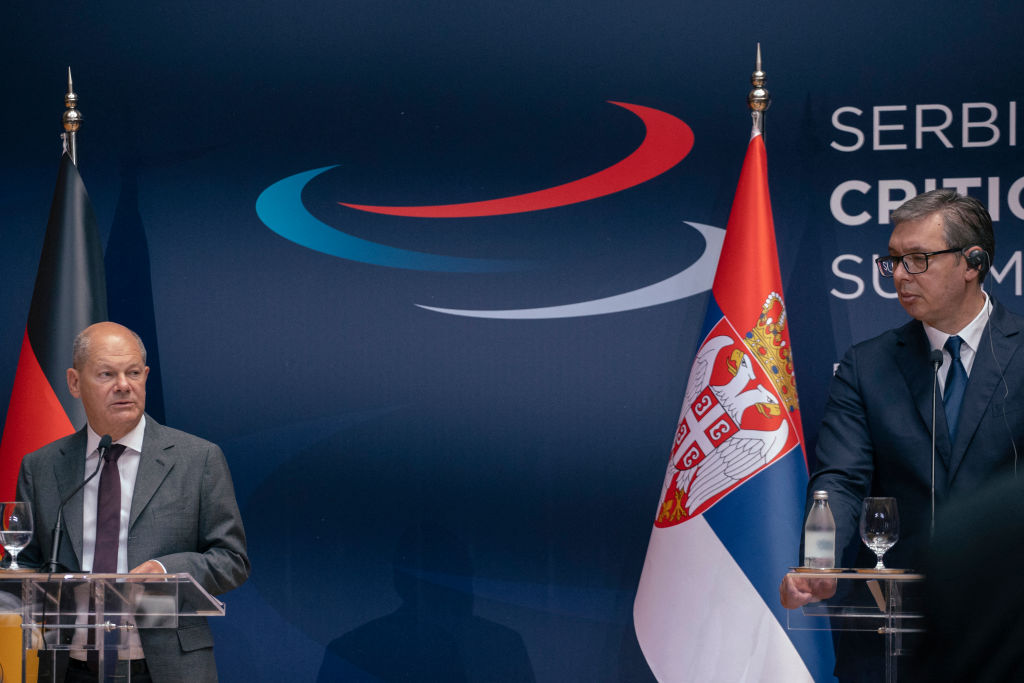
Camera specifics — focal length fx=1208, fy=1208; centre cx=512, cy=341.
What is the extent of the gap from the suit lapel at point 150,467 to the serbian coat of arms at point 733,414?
180 cm

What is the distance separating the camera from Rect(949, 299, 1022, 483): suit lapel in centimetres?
339

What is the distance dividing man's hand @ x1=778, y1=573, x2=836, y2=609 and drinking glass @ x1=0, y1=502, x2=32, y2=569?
74.5 inches

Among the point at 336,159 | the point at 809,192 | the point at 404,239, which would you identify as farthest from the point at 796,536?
the point at 336,159

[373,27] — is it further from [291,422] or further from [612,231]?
[291,422]

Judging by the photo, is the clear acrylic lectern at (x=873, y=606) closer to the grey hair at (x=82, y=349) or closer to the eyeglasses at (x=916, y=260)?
the eyeglasses at (x=916, y=260)

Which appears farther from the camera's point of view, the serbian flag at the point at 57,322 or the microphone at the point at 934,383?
the serbian flag at the point at 57,322

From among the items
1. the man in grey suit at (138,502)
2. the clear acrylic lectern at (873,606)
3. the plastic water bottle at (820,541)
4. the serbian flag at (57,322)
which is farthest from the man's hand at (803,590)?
the serbian flag at (57,322)

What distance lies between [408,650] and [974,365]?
2.51 meters

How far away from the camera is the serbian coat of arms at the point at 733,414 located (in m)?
4.12

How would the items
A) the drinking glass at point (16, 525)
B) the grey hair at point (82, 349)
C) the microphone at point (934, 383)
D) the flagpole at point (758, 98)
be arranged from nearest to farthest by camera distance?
the drinking glass at point (16, 525), the microphone at point (934, 383), the grey hair at point (82, 349), the flagpole at point (758, 98)

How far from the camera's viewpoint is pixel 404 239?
4.96 meters

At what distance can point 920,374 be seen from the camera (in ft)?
11.6

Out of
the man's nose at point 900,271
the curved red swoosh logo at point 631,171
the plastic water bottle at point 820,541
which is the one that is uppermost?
the curved red swoosh logo at point 631,171

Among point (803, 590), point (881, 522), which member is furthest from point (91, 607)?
point (881, 522)
